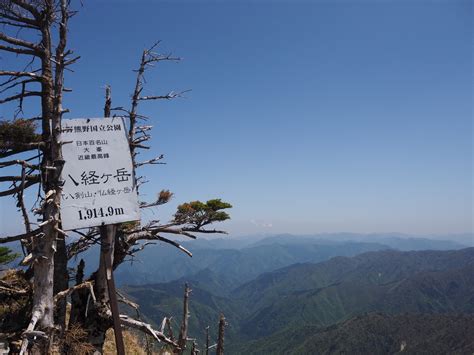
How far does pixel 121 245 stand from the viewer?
35.2ft

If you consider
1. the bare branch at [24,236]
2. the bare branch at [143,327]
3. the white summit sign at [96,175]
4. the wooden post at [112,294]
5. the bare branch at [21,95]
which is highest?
the bare branch at [21,95]

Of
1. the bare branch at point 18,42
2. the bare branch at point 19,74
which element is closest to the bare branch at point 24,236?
the bare branch at point 19,74

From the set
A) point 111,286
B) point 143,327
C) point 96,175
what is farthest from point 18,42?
point 143,327

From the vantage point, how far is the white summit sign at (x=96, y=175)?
21.1 ft

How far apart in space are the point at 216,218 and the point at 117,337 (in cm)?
503

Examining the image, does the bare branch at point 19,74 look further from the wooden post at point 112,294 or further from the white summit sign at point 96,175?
the wooden post at point 112,294

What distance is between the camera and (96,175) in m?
6.69

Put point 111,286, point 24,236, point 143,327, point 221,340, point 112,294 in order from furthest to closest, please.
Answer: point 221,340 < point 143,327 < point 24,236 < point 111,286 < point 112,294

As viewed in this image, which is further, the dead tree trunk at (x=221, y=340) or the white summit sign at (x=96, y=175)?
the dead tree trunk at (x=221, y=340)

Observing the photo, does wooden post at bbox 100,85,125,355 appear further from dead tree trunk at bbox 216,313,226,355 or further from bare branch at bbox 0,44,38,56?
dead tree trunk at bbox 216,313,226,355

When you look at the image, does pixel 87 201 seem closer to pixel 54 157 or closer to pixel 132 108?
pixel 54 157

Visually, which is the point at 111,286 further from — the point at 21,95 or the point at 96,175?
the point at 21,95

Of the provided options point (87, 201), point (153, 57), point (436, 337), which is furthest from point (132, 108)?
point (436, 337)

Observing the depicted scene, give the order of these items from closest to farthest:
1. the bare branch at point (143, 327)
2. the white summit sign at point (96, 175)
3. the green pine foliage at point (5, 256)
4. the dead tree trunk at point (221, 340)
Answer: the white summit sign at point (96, 175) → the bare branch at point (143, 327) → the dead tree trunk at point (221, 340) → the green pine foliage at point (5, 256)
